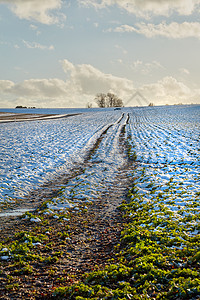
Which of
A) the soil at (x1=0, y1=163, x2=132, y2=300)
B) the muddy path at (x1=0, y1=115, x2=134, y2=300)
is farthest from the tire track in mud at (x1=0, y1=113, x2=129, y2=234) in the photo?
the soil at (x1=0, y1=163, x2=132, y2=300)

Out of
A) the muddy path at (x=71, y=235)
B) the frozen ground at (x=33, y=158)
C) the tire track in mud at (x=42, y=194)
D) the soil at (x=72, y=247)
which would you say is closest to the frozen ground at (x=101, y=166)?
the frozen ground at (x=33, y=158)

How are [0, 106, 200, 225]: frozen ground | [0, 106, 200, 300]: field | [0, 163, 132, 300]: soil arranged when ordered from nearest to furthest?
1. [0, 106, 200, 300]: field
2. [0, 163, 132, 300]: soil
3. [0, 106, 200, 225]: frozen ground

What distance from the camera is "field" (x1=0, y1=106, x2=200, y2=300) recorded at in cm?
637

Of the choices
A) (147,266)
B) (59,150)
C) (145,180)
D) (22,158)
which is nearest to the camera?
(147,266)

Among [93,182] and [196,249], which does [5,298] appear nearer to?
[196,249]

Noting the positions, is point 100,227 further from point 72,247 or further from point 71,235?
point 72,247

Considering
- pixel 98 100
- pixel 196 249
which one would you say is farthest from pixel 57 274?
Result: pixel 98 100

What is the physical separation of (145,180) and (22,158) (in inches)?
422

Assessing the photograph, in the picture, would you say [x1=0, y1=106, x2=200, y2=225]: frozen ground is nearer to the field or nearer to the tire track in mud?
the field

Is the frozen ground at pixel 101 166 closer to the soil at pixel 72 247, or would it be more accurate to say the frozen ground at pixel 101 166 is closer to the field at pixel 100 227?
the field at pixel 100 227

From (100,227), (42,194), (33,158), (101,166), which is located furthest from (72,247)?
(33,158)

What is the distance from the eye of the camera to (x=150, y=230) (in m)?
9.07

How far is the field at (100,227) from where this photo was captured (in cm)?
637

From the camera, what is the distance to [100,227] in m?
10.1
